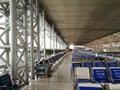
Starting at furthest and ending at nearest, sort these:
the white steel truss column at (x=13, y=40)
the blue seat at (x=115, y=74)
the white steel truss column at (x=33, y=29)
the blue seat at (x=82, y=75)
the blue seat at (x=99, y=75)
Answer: the white steel truss column at (x=33, y=29), the white steel truss column at (x=13, y=40), the blue seat at (x=115, y=74), the blue seat at (x=99, y=75), the blue seat at (x=82, y=75)

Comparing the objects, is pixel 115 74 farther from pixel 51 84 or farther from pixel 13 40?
pixel 13 40

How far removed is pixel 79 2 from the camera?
16.6 meters

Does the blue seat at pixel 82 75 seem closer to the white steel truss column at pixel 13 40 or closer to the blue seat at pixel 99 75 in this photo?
the blue seat at pixel 99 75

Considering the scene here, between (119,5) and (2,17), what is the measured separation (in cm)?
1120

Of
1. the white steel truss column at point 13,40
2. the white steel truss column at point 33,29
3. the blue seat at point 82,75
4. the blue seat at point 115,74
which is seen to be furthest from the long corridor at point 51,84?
the blue seat at point 115,74

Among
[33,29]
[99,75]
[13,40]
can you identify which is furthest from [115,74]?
[33,29]

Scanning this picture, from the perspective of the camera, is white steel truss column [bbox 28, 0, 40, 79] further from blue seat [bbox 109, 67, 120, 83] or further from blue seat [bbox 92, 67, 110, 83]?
blue seat [bbox 109, 67, 120, 83]

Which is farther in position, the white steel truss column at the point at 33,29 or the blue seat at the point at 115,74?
the white steel truss column at the point at 33,29

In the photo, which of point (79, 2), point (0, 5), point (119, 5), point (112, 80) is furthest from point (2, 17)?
point (119, 5)

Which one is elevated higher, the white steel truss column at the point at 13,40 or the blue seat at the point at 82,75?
the white steel truss column at the point at 13,40

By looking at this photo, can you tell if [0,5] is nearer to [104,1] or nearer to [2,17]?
[2,17]

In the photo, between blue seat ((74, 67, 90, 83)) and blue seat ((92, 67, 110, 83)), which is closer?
blue seat ((74, 67, 90, 83))

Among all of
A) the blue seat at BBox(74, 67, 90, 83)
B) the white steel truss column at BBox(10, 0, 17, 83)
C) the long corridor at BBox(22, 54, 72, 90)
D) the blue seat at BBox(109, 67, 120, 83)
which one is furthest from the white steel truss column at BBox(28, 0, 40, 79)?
the blue seat at BBox(109, 67, 120, 83)

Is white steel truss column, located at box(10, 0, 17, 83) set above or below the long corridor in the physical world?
above
